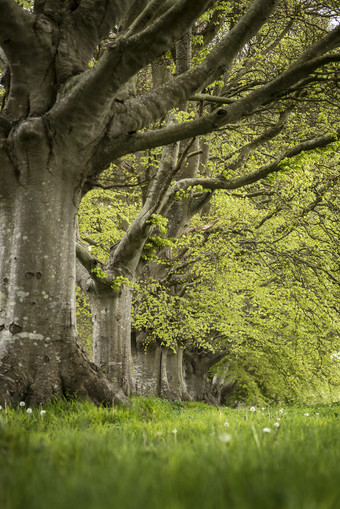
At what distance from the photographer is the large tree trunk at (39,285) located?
464 centimetres

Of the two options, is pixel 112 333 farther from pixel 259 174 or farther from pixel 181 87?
pixel 181 87

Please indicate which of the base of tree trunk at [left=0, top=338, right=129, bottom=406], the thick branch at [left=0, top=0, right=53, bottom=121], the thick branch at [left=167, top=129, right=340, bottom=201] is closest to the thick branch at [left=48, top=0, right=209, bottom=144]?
the thick branch at [left=0, top=0, right=53, bottom=121]

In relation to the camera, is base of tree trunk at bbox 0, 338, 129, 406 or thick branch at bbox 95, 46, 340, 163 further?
thick branch at bbox 95, 46, 340, 163

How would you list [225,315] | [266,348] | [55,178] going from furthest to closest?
[266,348] < [225,315] < [55,178]

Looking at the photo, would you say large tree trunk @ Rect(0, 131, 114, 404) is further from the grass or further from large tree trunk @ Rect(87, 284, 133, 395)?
large tree trunk @ Rect(87, 284, 133, 395)

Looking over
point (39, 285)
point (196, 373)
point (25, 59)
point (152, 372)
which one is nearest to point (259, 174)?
point (25, 59)

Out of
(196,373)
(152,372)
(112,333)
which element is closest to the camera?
(112,333)

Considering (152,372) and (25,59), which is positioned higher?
(25,59)

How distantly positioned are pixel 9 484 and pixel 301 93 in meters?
8.61

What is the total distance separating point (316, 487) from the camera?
4.55ft

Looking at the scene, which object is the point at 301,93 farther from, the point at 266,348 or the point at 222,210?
the point at 266,348

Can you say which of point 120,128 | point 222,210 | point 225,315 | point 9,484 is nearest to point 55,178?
point 120,128

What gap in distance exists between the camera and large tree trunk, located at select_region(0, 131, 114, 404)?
4.64m

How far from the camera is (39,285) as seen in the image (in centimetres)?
493
